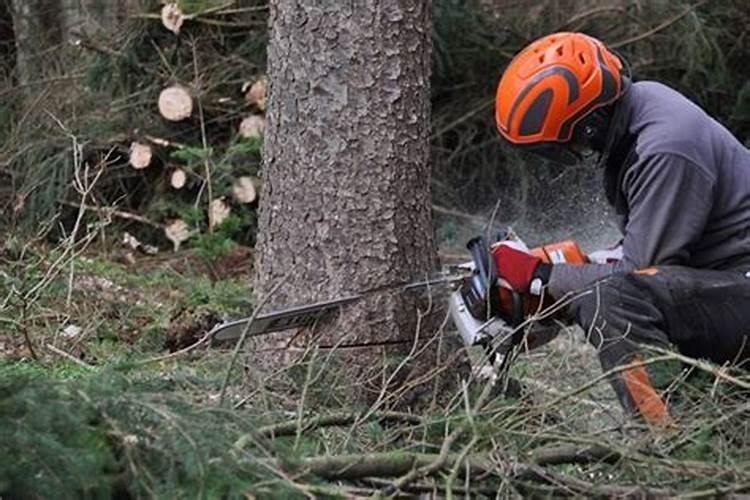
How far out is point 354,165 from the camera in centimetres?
482

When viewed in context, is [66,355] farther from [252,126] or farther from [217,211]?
[252,126]

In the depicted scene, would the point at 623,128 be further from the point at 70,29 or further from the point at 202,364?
the point at 70,29

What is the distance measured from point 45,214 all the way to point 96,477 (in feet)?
21.5

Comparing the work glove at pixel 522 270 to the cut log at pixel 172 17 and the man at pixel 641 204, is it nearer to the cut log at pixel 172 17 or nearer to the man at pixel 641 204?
the man at pixel 641 204

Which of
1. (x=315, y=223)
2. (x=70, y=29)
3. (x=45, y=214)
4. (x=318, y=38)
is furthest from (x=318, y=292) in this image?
(x=70, y=29)

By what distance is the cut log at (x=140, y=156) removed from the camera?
9078mm

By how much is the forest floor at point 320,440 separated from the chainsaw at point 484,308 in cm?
16

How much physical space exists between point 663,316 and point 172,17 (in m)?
5.49

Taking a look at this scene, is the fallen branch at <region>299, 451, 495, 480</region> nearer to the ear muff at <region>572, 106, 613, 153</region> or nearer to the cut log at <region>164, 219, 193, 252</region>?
the ear muff at <region>572, 106, 613, 153</region>

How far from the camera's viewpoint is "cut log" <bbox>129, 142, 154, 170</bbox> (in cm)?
908

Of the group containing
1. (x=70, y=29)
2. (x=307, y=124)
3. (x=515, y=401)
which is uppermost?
(x=307, y=124)

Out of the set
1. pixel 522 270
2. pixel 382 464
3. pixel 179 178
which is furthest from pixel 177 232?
pixel 382 464

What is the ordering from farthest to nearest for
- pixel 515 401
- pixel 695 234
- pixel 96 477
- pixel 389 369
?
1. pixel 389 369
2. pixel 695 234
3. pixel 515 401
4. pixel 96 477

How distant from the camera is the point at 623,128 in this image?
14.9 ft
